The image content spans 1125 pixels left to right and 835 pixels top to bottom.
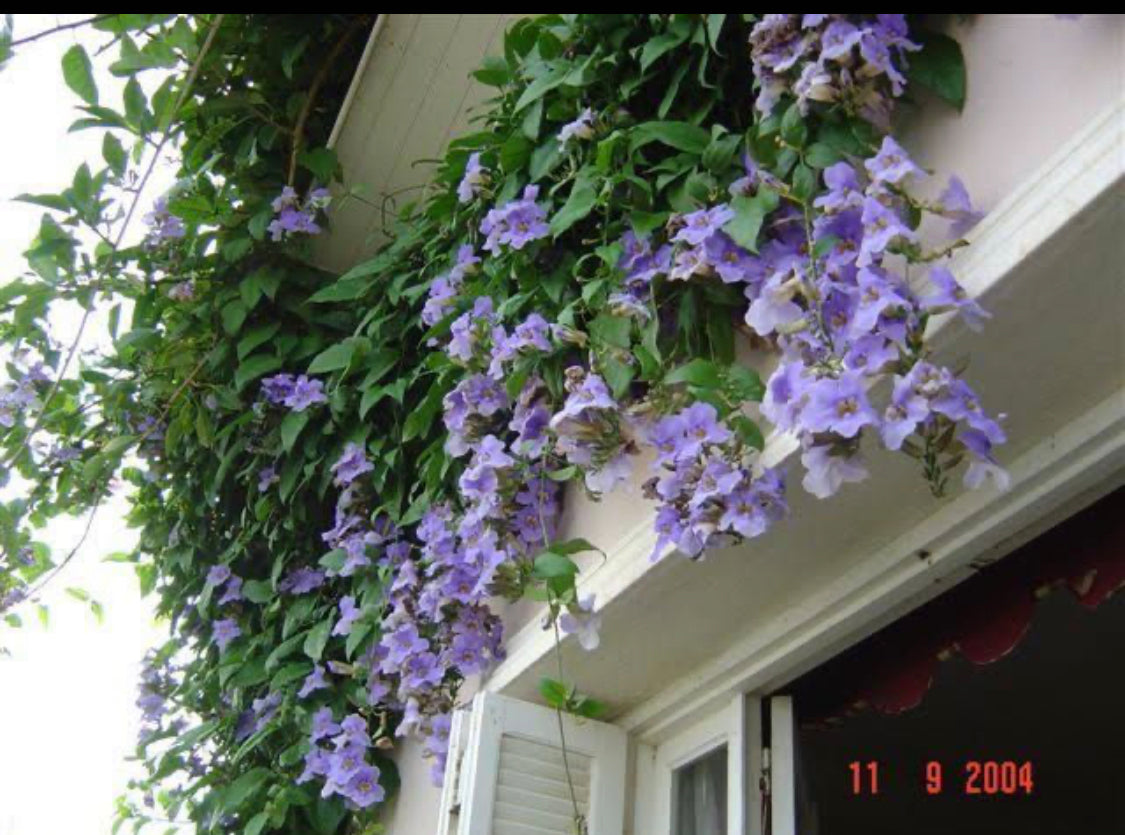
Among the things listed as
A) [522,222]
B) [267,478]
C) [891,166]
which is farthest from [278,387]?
[891,166]

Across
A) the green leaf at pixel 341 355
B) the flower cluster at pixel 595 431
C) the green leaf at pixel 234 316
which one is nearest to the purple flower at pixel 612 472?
the flower cluster at pixel 595 431

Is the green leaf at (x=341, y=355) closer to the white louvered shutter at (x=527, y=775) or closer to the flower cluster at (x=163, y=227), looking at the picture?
the flower cluster at (x=163, y=227)

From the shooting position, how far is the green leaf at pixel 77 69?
228 cm

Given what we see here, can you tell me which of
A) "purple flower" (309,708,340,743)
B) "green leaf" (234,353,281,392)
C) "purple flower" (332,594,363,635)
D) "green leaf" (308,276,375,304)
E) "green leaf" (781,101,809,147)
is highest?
"green leaf" (308,276,375,304)

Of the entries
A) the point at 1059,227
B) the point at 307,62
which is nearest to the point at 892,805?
the point at 307,62

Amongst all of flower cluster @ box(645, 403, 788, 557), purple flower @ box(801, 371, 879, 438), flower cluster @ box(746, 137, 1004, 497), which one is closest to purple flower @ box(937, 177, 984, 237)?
flower cluster @ box(746, 137, 1004, 497)

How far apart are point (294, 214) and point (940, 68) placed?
1.72 metres

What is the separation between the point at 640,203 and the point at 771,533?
0.45m

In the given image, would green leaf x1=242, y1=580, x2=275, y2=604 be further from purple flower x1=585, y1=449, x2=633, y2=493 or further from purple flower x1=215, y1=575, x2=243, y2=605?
purple flower x1=585, y1=449, x2=633, y2=493

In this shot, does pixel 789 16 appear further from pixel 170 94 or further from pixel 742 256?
pixel 170 94

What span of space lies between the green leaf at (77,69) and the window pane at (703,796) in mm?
1452

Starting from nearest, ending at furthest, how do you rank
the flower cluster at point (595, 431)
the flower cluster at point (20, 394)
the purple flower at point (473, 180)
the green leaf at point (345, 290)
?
the flower cluster at point (595, 431), the purple flower at point (473, 180), the green leaf at point (345, 290), the flower cluster at point (20, 394)

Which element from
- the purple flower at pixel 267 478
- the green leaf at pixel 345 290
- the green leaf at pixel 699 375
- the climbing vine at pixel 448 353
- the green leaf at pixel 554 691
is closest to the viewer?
the climbing vine at pixel 448 353

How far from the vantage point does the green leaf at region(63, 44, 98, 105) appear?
7.48 ft
